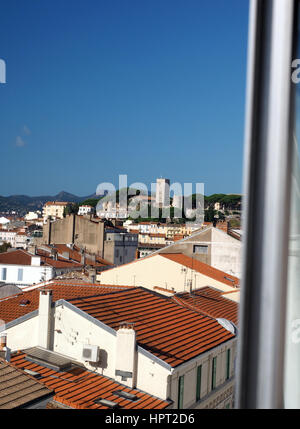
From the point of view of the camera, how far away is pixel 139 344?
7.75 feet

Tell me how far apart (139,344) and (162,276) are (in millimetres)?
2974

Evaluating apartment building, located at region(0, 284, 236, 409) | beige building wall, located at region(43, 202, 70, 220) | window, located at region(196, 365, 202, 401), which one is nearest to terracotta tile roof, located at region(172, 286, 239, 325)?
apartment building, located at region(0, 284, 236, 409)

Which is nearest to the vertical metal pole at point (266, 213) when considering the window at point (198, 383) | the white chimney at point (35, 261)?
the window at point (198, 383)

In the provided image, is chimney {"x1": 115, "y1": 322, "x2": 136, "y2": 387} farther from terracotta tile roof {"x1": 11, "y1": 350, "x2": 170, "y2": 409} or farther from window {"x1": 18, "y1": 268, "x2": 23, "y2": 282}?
window {"x1": 18, "y1": 268, "x2": 23, "y2": 282}

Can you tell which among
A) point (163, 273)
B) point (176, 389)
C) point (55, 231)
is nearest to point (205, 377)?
point (176, 389)

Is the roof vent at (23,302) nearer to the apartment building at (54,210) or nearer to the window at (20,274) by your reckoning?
the window at (20,274)

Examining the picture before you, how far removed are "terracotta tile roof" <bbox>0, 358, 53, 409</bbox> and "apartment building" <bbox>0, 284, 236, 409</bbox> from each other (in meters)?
0.80

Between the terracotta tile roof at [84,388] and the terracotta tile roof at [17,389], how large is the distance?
0.40 metres

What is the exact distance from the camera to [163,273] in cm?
532

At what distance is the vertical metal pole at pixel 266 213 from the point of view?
0.38 meters

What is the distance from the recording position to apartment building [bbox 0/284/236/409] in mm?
2301

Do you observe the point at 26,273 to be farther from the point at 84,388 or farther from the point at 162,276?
the point at 84,388

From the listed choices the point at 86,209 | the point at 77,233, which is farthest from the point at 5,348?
the point at 86,209
